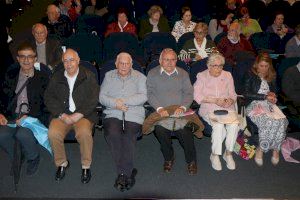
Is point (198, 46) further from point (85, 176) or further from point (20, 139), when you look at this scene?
point (20, 139)


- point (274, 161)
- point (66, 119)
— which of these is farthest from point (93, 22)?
point (274, 161)

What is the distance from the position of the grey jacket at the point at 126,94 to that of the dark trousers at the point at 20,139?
0.81m

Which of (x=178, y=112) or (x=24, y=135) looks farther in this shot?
(x=178, y=112)

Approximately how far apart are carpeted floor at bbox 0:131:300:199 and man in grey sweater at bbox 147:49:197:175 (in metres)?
0.21

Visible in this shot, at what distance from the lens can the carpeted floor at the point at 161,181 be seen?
3943mm

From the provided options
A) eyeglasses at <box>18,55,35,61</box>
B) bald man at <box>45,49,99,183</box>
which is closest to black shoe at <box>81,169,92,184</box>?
bald man at <box>45,49,99,183</box>

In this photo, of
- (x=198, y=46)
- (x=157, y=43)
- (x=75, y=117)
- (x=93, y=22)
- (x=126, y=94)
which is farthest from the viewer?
(x=93, y=22)

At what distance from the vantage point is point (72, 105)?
4355 millimetres

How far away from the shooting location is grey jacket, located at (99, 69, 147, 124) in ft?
14.3

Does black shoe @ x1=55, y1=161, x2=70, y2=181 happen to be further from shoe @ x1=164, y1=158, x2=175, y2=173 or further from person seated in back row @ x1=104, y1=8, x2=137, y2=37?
person seated in back row @ x1=104, y1=8, x2=137, y2=37

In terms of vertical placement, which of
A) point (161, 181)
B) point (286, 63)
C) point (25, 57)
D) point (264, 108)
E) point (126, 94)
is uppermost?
point (25, 57)

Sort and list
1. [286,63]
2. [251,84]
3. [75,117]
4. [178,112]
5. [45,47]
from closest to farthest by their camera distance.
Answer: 1. [75,117]
2. [178,112]
3. [251,84]
4. [286,63]
5. [45,47]

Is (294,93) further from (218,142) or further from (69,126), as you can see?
(69,126)

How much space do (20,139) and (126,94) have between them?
1179 millimetres
